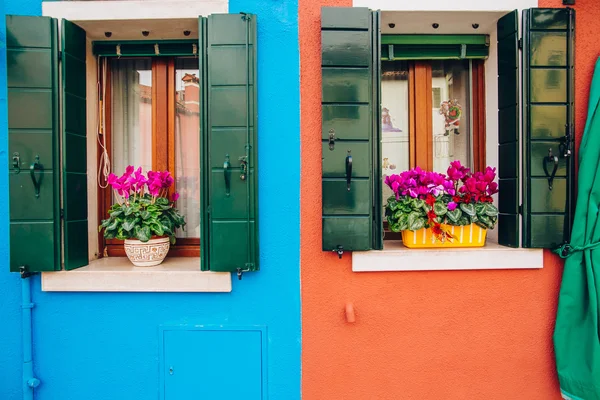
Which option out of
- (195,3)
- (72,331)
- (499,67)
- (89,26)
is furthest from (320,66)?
(72,331)

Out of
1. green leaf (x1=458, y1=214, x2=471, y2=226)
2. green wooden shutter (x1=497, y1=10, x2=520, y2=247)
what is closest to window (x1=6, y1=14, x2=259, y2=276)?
green leaf (x1=458, y1=214, x2=471, y2=226)

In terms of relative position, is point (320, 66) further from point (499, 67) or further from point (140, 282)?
point (140, 282)

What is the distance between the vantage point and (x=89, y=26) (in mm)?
2600

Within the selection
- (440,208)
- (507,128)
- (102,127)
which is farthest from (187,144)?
(507,128)

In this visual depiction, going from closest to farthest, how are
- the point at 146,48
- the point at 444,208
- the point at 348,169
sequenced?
the point at 348,169
the point at 444,208
the point at 146,48

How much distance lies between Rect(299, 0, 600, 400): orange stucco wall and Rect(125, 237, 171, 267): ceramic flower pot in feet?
3.29

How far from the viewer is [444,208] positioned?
248 cm

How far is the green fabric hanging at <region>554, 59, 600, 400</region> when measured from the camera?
2340 millimetres

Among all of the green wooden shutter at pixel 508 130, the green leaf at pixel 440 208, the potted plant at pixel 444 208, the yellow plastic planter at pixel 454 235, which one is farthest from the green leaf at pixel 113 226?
the green wooden shutter at pixel 508 130

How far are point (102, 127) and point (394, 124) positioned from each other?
2.26 meters

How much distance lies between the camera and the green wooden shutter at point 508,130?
250 cm

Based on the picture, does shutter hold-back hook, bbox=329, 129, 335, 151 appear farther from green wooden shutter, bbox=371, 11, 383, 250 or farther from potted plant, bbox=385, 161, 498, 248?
potted plant, bbox=385, 161, 498, 248

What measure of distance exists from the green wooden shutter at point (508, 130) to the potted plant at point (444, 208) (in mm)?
118

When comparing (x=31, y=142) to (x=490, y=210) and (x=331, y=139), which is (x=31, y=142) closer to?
(x=331, y=139)
